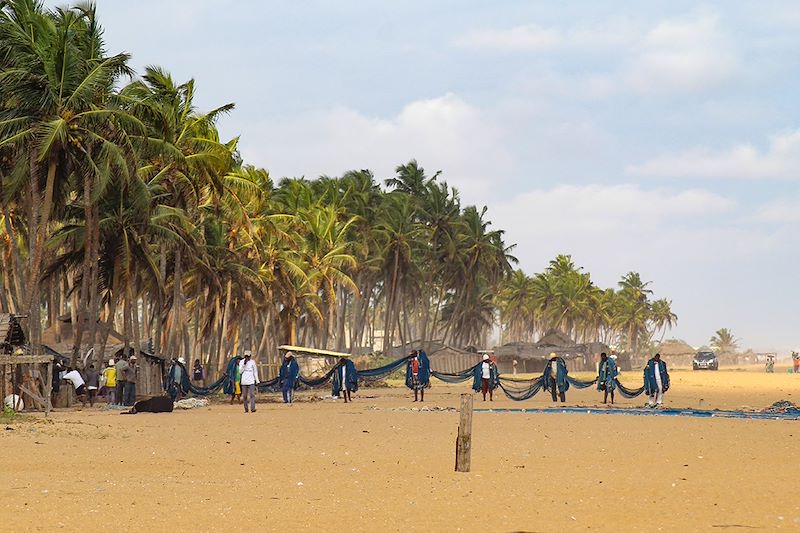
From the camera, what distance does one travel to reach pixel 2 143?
3023 cm

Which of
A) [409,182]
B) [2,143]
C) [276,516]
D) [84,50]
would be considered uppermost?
[409,182]

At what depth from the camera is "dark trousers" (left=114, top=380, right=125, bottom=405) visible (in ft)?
110

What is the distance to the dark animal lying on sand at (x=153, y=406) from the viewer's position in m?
28.2

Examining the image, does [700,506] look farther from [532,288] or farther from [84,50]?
[532,288]

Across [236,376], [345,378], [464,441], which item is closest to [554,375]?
[345,378]

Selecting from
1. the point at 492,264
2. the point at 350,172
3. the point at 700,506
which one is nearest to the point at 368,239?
the point at 350,172

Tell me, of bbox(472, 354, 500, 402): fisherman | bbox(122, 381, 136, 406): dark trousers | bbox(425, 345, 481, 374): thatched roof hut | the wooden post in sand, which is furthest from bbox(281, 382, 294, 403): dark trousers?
bbox(425, 345, 481, 374): thatched roof hut

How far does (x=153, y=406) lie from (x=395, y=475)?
15122 mm

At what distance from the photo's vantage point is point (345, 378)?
114 feet

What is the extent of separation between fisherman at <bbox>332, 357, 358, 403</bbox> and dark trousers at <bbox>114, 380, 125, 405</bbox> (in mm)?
6672

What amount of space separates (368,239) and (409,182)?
9792mm

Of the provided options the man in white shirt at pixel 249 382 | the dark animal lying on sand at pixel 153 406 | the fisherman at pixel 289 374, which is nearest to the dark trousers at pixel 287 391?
the fisherman at pixel 289 374

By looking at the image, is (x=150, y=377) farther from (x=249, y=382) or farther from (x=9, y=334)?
(x=249, y=382)

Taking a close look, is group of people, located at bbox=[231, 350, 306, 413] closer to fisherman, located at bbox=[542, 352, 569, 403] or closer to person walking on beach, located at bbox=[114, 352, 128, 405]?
person walking on beach, located at bbox=[114, 352, 128, 405]
